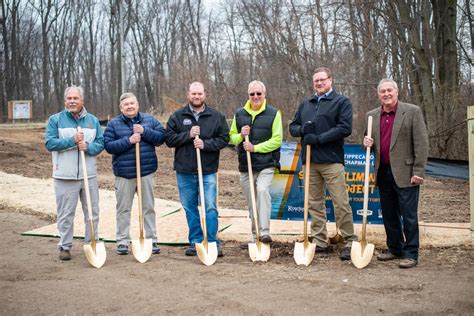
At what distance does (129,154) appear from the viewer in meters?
6.04

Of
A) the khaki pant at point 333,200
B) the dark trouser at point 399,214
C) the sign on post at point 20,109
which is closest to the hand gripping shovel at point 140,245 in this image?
the khaki pant at point 333,200

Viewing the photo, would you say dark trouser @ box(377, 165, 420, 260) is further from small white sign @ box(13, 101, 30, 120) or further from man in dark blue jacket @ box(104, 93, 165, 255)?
small white sign @ box(13, 101, 30, 120)

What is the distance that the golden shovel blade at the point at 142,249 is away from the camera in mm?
5777

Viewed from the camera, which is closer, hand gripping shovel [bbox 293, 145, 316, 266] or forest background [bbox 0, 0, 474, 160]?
hand gripping shovel [bbox 293, 145, 316, 266]

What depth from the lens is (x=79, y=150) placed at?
591cm

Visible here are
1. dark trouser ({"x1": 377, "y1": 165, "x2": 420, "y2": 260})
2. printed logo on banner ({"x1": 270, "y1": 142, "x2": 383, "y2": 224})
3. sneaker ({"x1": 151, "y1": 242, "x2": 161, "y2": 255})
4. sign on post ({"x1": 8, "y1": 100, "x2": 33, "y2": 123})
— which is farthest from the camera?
sign on post ({"x1": 8, "y1": 100, "x2": 33, "y2": 123})

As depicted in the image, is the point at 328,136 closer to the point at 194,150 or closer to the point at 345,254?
the point at 345,254

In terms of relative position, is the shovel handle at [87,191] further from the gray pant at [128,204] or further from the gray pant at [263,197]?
the gray pant at [263,197]

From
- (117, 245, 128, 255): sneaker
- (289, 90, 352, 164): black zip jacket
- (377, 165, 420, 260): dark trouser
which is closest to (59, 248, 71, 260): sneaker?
(117, 245, 128, 255): sneaker

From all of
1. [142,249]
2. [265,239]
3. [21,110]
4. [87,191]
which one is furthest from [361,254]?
[21,110]

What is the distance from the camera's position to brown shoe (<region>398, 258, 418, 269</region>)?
17.3 feet

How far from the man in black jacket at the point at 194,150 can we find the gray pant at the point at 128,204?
39 centimetres

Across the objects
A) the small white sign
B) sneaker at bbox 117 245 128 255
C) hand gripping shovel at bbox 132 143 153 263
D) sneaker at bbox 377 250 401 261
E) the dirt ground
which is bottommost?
the dirt ground

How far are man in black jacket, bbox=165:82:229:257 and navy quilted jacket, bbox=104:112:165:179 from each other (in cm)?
19
